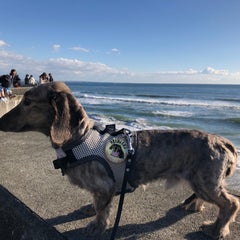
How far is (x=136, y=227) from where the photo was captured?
4363 mm

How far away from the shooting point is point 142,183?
171 inches

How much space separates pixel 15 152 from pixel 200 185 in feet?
14.9

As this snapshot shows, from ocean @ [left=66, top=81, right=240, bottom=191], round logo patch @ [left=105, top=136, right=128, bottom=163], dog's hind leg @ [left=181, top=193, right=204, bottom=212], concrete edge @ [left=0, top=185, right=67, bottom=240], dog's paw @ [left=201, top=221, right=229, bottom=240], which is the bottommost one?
ocean @ [left=66, top=81, right=240, bottom=191]

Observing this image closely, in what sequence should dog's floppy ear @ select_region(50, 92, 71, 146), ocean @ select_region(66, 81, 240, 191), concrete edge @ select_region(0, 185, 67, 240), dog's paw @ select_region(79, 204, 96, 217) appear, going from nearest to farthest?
concrete edge @ select_region(0, 185, 67, 240) < dog's floppy ear @ select_region(50, 92, 71, 146) < dog's paw @ select_region(79, 204, 96, 217) < ocean @ select_region(66, 81, 240, 191)

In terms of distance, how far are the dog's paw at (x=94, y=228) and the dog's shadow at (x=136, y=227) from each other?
0.06 meters

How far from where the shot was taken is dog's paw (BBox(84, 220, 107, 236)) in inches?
165

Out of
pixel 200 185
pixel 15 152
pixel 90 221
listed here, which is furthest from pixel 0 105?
pixel 200 185

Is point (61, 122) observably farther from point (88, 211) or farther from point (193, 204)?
point (193, 204)

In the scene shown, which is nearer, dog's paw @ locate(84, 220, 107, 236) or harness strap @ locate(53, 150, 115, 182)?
harness strap @ locate(53, 150, 115, 182)

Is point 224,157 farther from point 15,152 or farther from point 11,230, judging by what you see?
point 15,152

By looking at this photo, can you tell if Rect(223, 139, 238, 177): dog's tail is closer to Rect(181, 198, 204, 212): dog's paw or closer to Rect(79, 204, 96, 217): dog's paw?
Rect(181, 198, 204, 212): dog's paw

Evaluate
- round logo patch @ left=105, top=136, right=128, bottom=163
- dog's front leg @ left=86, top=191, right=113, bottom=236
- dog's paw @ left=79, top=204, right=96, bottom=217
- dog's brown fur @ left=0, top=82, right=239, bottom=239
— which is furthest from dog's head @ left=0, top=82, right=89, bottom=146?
dog's paw @ left=79, top=204, right=96, bottom=217

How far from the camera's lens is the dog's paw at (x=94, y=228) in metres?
4.19

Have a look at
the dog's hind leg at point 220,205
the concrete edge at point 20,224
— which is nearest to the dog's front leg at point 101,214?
the concrete edge at point 20,224
